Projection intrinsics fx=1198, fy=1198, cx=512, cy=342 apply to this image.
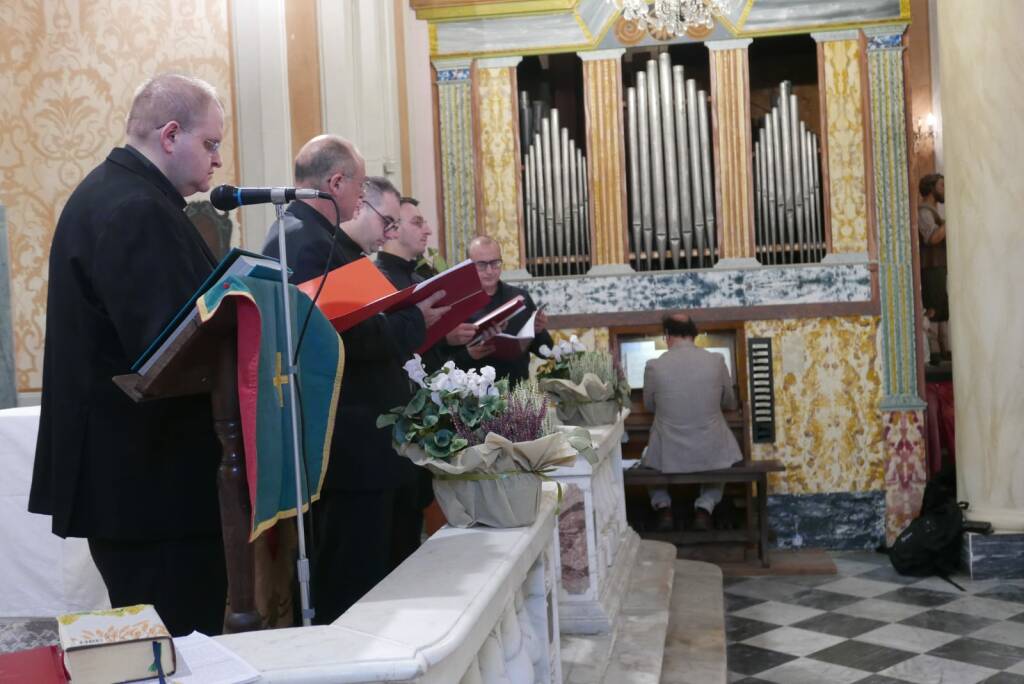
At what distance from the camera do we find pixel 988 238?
6.51 meters

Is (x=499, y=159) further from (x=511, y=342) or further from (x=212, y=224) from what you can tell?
(x=511, y=342)

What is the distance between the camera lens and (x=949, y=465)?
7.68 metres

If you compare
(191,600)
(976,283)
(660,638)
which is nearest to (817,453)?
(976,283)

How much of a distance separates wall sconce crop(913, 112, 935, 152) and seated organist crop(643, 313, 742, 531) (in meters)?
3.26

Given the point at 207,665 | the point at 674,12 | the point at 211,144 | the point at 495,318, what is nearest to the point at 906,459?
the point at 674,12

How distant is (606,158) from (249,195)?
20.3 feet

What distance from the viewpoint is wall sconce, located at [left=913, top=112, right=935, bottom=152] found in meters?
9.43

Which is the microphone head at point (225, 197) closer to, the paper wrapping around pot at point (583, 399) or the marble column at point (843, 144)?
the paper wrapping around pot at point (583, 399)

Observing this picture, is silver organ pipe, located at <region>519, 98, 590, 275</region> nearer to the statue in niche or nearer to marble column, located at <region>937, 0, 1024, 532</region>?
marble column, located at <region>937, 0, 1024, 532</region>

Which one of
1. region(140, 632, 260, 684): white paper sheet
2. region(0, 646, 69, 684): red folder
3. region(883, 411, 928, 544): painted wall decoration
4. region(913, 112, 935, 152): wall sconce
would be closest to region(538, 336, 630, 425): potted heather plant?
region(883, 411, 928, 544): painted wall decoration

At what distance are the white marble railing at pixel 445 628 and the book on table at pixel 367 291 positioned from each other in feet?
1.79

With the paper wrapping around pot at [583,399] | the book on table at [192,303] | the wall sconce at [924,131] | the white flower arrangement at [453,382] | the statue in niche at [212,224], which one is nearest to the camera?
the book on table at [192,303]

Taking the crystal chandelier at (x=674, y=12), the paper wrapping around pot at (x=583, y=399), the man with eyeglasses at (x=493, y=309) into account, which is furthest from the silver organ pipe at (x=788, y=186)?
the paper wrapping around pot at (x=583, y=399)

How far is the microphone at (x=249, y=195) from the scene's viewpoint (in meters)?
2.16
